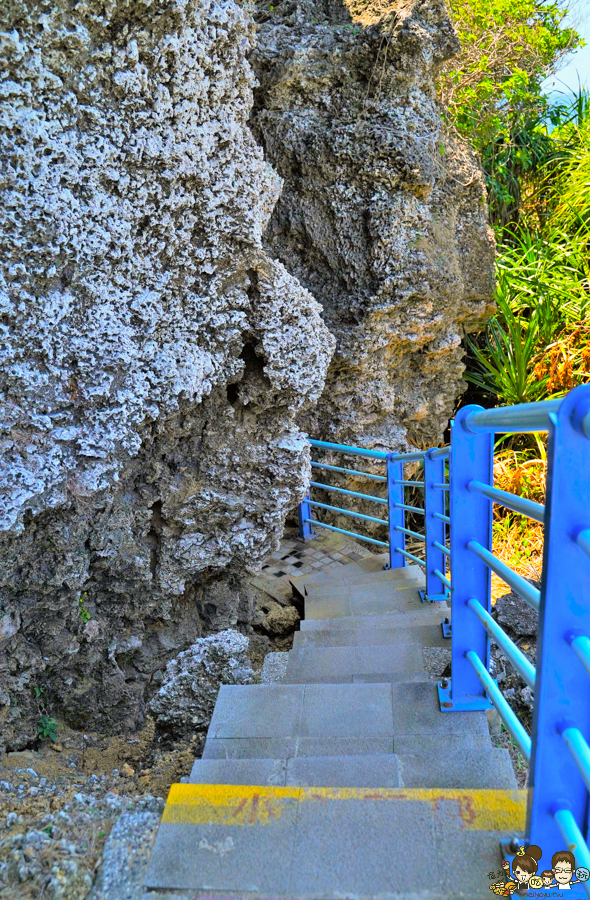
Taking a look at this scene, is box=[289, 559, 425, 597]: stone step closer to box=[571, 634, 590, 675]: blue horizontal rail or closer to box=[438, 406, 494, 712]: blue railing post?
box=[438, 406, 494, 712]: blue railing post

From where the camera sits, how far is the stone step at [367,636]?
117 inches

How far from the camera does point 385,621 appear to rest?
3.37 meters

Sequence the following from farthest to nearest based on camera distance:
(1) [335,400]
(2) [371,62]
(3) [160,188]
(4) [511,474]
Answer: (4) [511,474] → (1) [335,400] → (2) [371,62] → (3) [160,188]

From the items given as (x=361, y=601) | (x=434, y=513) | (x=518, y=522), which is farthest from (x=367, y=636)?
(x=518, y=522)

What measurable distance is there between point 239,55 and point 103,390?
151 centimetres

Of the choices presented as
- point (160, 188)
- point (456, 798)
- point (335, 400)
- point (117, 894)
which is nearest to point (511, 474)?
point (335, 400)

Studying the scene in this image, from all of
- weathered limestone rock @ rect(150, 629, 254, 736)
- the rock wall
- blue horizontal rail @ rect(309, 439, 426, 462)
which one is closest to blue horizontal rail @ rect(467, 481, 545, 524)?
blue horizontal rail @ rect(309, 439, 426, 462)

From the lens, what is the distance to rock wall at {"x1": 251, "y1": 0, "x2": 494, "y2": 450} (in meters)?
4.53

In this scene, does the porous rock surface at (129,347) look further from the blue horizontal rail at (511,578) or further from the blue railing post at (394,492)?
the blue horizontal rail at (511,578)

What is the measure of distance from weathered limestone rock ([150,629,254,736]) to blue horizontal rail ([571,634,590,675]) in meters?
2.16

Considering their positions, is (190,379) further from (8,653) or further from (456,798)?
(456,798)

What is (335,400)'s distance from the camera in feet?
17.9

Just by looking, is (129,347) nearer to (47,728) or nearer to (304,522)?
(47,728)

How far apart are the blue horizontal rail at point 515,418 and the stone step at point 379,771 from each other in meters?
0.90
